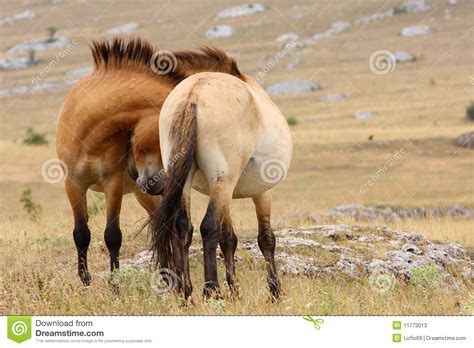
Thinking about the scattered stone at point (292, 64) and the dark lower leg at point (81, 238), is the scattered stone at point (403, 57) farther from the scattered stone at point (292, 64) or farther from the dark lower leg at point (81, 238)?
the dark lower leg at point (81, 238)

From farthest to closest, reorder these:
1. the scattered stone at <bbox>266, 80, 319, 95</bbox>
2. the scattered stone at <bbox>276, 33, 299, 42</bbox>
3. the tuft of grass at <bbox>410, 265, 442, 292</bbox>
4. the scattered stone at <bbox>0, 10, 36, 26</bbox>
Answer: the scattered stone at <bbox>0, 10, 36, 26</bbox> < the scattered stone at <bbox>276, 33, 299, 42</bbox> < the scattered stone at <bbox>266, 80, 319, 95</bbox> < the tuft of grass at <bbox>410, 265, 442, 292</bbox>

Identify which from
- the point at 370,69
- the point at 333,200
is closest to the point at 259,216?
the point at 333,200

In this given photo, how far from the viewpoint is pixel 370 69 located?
75.1 m

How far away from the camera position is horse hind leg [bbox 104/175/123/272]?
10383mm

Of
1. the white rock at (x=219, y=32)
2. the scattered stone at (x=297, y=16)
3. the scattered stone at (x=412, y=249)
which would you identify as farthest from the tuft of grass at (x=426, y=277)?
the scattered stone at (x=297, y=16)

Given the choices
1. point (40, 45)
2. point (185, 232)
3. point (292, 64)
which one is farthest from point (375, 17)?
point (185, 232)

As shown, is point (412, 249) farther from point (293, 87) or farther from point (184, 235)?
point (293, 87)

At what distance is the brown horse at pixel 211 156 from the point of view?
28.2ft

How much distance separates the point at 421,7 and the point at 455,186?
208 feet

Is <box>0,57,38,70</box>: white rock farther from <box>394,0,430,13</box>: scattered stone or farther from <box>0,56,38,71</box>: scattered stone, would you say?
<box>394,0,430,13</box>: scattered stone

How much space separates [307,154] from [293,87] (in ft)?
92.6

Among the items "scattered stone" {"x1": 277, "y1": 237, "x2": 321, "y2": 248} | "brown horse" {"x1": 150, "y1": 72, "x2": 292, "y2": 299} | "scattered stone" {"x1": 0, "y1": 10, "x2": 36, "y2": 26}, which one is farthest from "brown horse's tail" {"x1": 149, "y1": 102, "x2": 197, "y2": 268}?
"scattered stone" {"x1": 0, "y1": 10, "x2": 36, "y2": 26}
